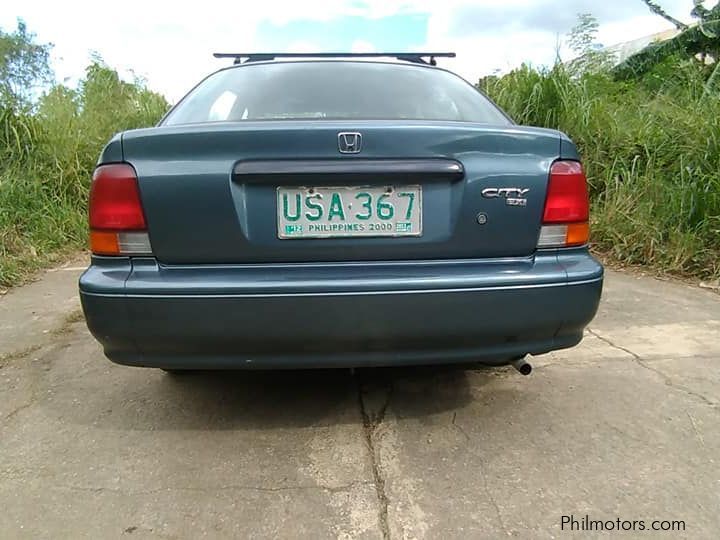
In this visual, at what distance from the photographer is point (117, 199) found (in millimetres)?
1688

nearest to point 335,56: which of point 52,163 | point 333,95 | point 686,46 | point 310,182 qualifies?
→ point 333,95

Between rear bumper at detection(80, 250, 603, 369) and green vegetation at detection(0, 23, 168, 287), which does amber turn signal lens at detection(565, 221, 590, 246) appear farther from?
green vegetation at detection(0, 23, 168, 287)

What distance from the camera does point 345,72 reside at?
249 cm

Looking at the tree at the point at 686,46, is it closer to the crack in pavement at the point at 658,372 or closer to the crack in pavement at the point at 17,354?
the crack in pavement at the point at 658,372

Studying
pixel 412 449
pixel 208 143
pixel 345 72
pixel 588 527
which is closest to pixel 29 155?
pixel 345 72

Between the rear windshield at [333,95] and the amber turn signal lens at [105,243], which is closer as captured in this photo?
the amber turn signal lens at [105,243]

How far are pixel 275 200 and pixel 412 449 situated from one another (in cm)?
92

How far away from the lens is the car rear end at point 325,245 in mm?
1656

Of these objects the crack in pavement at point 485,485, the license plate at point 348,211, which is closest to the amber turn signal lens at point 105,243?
the license plate at point 348,211

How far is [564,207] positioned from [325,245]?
765 mm

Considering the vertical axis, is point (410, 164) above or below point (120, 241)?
A: above

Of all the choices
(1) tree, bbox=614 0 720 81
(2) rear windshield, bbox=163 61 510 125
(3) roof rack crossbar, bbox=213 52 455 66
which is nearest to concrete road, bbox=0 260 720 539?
(2) rear windshield, bbox=163 61 510 125

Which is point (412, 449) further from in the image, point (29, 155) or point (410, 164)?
point (29, 155)

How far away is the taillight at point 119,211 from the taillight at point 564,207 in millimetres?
1231
